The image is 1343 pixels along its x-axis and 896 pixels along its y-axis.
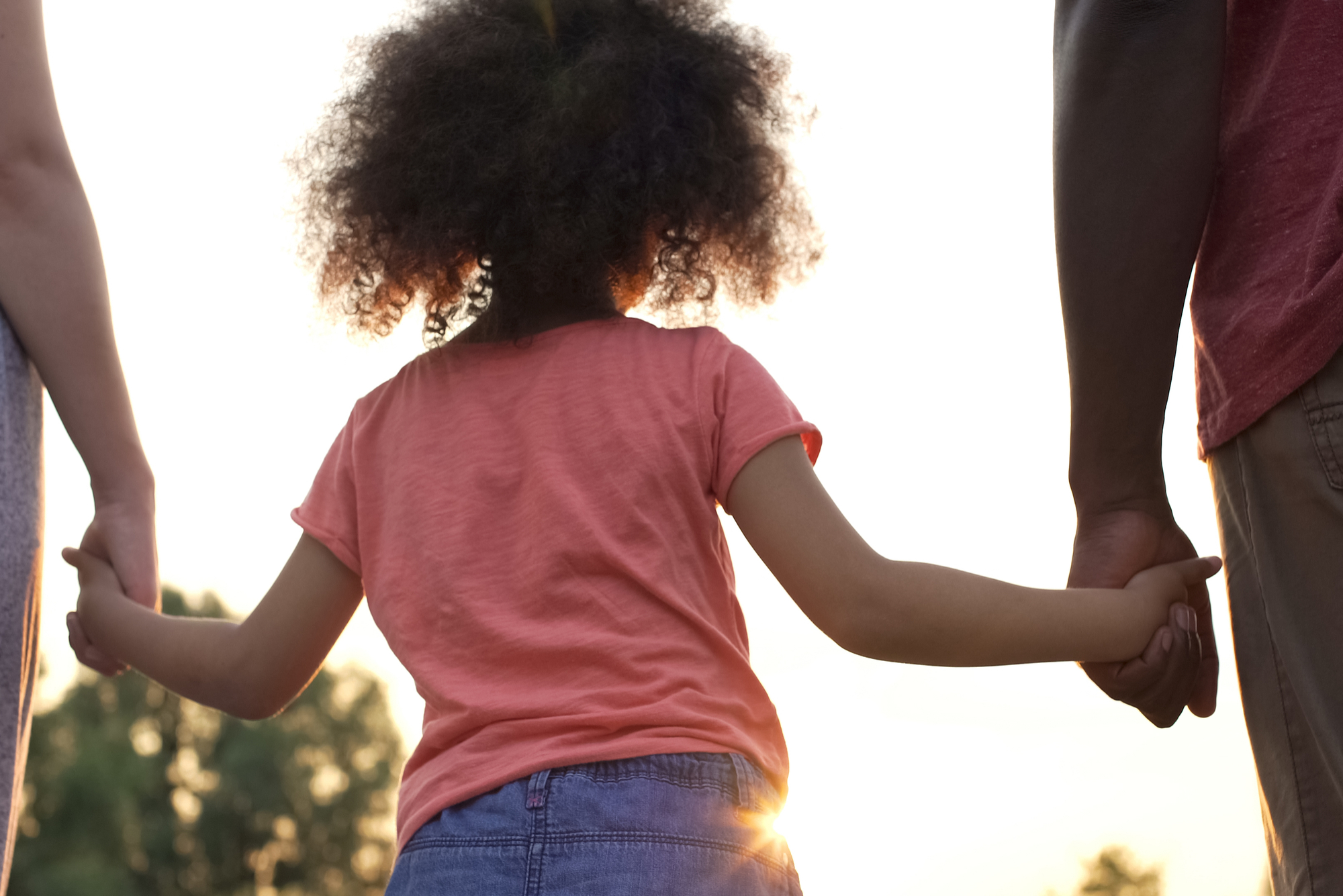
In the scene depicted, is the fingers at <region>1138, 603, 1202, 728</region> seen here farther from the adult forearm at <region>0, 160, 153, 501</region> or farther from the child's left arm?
the adult forearm at <region>0, 160, 153, 501</region>

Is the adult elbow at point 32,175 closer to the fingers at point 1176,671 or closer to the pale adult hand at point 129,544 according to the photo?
the pale adult hand at point 129,544

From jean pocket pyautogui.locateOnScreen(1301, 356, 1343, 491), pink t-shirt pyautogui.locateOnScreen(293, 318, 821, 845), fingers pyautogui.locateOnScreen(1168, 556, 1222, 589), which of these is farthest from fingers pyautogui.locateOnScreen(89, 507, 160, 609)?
jean pocket pyautogui.locateOnScreen(1301, 356, 1343, 491)

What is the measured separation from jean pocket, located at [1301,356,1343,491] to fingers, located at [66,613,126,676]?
1811 mm

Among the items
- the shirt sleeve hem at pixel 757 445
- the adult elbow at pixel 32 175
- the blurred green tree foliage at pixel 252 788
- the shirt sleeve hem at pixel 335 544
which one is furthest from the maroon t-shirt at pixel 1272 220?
the blurred green tree foliage at pixel 252 788

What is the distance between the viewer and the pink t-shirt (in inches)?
58.6

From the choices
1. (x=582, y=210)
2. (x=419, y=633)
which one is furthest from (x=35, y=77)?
(x=419, y=633)

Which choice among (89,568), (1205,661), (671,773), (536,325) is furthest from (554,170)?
(1205,661)

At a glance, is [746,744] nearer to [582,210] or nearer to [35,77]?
[582,210]

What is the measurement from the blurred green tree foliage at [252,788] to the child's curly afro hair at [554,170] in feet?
81.8

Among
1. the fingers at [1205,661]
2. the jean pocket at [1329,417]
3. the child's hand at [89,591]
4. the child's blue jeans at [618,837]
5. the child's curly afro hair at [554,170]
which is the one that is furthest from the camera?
the child's hand at [89,591]

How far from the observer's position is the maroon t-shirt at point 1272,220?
1.52 metres

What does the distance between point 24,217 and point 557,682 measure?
1111 millimetres

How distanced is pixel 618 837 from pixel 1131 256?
3.46 ft

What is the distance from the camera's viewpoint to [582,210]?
5.75 feet
